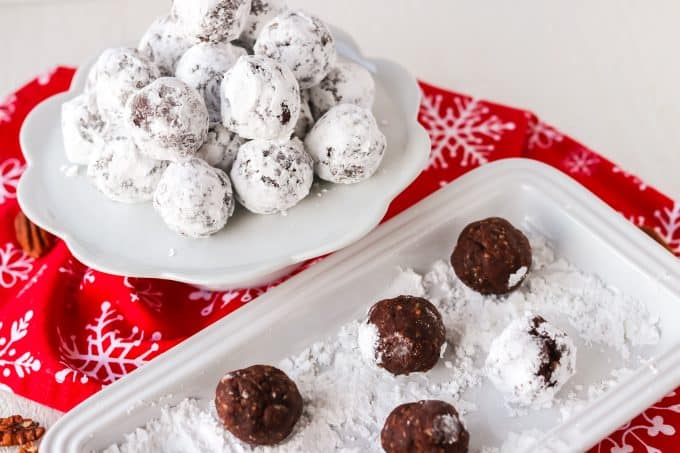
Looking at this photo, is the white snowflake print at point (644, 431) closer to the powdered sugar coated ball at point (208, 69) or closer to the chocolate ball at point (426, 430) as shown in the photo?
the chocolate ball at point (426, 430)

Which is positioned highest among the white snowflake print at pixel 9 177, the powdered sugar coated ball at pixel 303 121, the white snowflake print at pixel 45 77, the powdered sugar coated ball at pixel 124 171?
the powdered sugar coated ball at pixel 303 121

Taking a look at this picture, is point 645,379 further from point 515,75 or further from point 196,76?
point 515,75

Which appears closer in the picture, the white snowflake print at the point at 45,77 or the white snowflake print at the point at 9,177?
the white snowflake print at the point at 9,177

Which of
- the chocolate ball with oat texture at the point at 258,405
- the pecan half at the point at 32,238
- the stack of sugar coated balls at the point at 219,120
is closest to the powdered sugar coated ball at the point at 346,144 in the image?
the stack of sugar coated balls at the point at 219,120

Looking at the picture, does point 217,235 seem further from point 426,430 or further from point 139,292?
point 426,430

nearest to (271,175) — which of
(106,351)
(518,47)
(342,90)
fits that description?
(342,90)

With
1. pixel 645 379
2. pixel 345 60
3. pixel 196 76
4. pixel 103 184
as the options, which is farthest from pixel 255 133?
pixel 645 379
